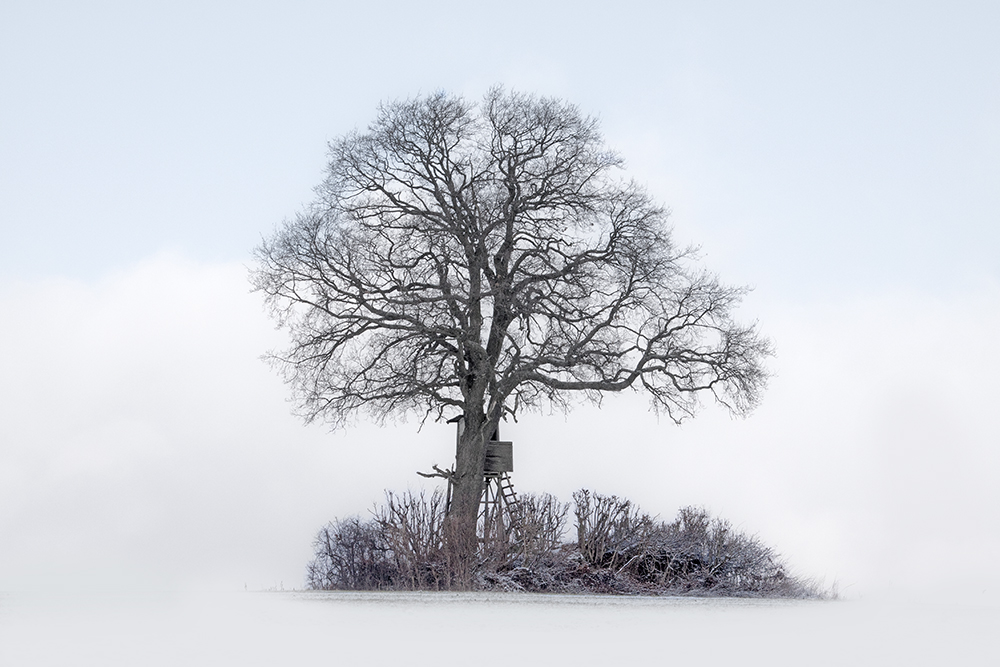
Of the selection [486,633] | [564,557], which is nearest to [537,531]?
[564,557]

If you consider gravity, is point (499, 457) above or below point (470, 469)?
above

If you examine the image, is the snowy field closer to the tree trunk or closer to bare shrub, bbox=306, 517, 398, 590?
bare shrub, bbox=306, 517, 398, 590

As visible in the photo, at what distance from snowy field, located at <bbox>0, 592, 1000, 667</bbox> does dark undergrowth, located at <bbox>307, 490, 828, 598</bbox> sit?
1589mm

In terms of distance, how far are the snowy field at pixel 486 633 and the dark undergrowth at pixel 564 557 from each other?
1589 millimetres

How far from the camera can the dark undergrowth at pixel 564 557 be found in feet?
55.8

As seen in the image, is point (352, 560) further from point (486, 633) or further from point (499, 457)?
point (486, 633)

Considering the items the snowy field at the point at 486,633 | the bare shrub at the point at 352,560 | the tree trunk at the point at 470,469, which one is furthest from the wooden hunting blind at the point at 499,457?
the snowy field at the point at 486,633

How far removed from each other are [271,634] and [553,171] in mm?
14330

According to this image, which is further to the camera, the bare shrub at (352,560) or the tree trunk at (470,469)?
the tree trunk at (470,469)

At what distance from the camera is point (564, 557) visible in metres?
17.3

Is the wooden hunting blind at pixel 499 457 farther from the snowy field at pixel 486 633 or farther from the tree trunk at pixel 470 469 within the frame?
the snowy field at pixel 486 633

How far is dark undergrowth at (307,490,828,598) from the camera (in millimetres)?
17000

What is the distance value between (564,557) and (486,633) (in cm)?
692

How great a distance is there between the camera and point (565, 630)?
36.3 feet
